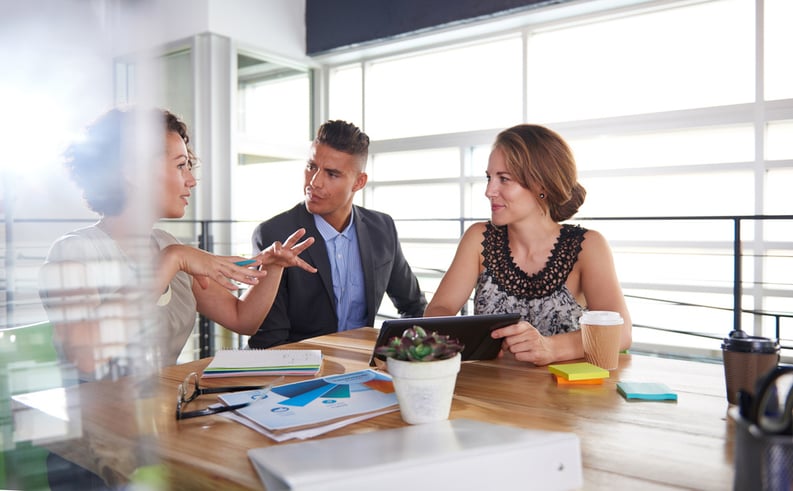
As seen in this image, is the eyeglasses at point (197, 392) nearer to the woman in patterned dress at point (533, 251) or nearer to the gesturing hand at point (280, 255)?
the gesturing hand at point (280, 255)

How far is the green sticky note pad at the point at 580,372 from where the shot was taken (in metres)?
0.99

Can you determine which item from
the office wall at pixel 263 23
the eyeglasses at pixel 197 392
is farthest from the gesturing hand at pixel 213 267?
the office wall at pixel 263 23

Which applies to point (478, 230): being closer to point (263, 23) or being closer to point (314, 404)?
point (314, 404)

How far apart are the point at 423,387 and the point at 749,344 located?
1.60 ft

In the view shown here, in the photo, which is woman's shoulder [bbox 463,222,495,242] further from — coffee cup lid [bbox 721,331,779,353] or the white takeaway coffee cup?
coffee cup lid [bbox 721,331,779,353]

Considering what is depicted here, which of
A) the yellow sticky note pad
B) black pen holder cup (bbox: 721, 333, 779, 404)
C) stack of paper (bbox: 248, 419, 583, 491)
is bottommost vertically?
the yellow sticky note pad

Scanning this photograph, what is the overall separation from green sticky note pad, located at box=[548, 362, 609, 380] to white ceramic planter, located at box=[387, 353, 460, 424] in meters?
0.33

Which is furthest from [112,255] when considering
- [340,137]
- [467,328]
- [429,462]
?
[340,137]

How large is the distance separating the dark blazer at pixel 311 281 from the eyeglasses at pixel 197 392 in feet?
2.70

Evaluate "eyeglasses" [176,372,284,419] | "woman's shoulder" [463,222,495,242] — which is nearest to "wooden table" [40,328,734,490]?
"eyeglasses" [176,372,284,419]

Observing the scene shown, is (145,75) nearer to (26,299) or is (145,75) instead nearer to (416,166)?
(26,299)

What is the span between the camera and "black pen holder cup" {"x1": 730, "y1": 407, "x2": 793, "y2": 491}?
46 cm

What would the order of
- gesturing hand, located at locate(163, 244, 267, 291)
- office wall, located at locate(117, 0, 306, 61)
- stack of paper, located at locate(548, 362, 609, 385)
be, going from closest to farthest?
stack of paper, located at locate(548, 362, 609, 385) → gesturing hand, located at locate(163, 244, 267, 291) → office wall, located at locate(117, 0, 306, 61)

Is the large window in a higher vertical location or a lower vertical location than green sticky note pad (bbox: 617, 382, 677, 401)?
higher
